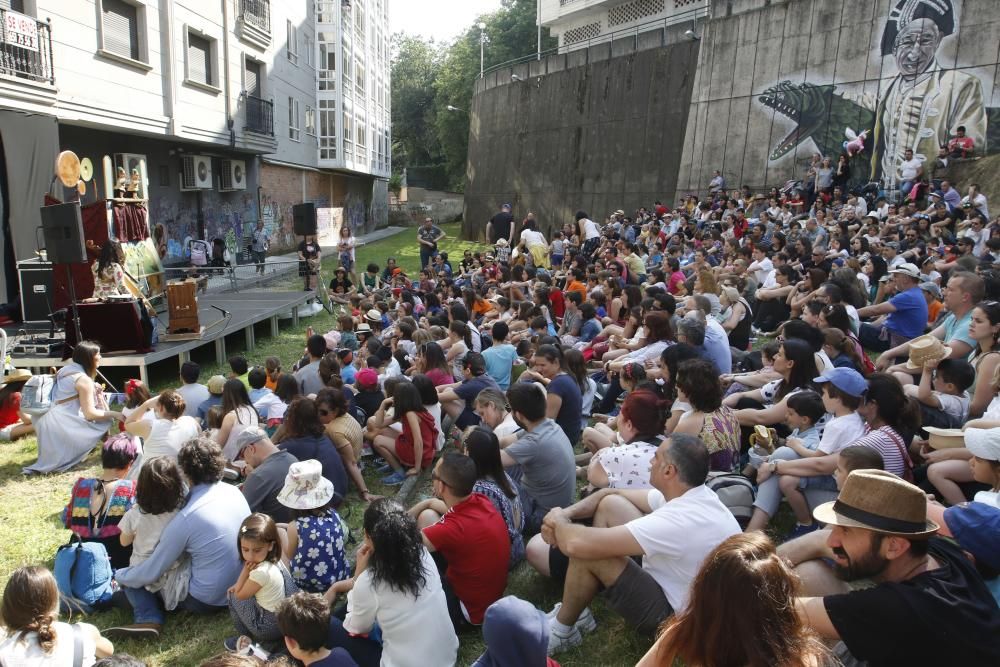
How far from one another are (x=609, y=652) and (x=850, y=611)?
1631 millimetres

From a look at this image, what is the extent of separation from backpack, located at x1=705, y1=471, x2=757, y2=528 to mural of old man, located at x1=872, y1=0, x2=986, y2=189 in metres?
14.6

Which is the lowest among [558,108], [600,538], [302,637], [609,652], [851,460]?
[609,652]

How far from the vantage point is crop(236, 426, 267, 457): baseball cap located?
17.9ft

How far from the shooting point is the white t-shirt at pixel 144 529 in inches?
167

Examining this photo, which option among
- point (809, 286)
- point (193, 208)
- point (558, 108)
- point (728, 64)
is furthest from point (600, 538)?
point (558, 108)

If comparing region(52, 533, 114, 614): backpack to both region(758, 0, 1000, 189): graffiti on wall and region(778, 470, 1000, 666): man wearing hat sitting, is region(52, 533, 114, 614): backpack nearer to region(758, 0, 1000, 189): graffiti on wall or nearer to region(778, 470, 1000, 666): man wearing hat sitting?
region(778, 470, 1000, 666): man wearing hat sitting

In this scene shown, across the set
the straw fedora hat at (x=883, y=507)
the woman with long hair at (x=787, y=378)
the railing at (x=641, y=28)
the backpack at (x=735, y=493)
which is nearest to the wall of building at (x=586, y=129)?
the railing at (x=641, y=28)

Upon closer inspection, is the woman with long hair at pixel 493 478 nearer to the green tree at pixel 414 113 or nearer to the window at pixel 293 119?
the window at pixel 293 119

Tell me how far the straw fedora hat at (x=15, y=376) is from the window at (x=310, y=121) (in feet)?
82.0

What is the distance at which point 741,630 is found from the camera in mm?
1992

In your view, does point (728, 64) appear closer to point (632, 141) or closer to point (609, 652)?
point (632, 141)

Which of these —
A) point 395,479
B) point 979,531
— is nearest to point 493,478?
point 395,479

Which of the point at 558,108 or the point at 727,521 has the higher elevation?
the point at 558,108

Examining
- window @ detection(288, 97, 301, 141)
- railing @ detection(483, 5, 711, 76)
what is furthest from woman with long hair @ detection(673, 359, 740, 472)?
window @ detection(288, 97, 301, 141)
